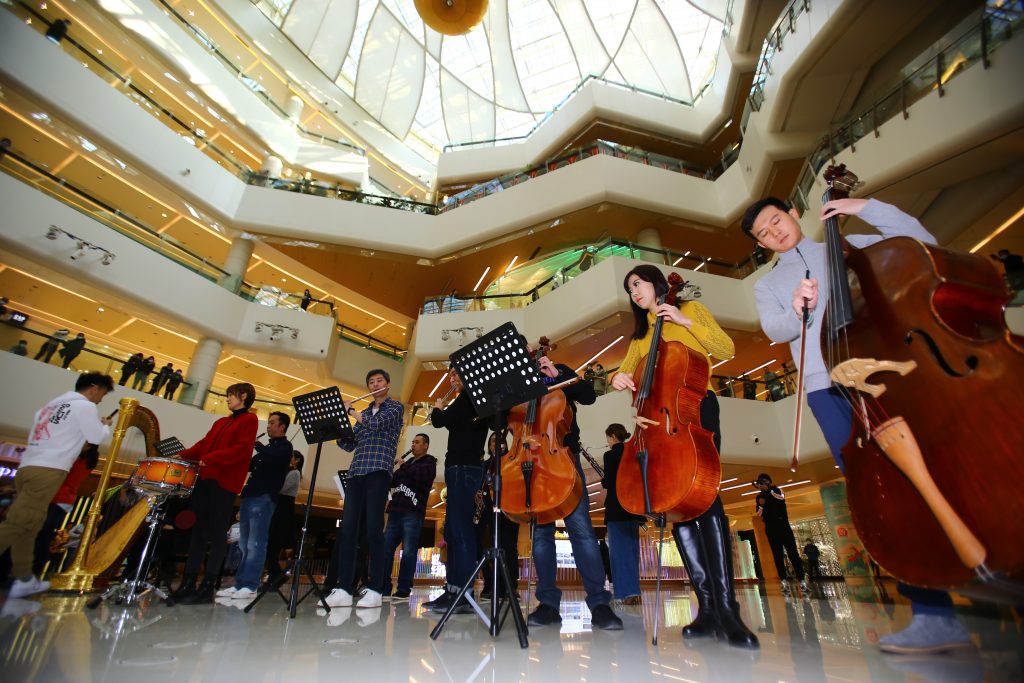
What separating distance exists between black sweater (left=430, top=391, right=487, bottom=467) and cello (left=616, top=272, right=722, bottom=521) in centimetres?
141

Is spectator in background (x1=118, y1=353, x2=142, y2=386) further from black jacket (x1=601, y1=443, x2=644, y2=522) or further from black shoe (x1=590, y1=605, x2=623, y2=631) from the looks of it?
black shoe (x1=590, y1=605, x2=623, y2=631)

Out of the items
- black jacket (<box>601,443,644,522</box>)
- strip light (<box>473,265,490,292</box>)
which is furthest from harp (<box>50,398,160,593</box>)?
strip light (<box>473,265,490,292</box>)

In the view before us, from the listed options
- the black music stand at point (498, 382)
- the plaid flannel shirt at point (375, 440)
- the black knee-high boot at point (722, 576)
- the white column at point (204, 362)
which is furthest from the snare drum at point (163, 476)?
the white column at point (204, 362)

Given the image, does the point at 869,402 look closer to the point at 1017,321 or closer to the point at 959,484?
the point at 959,484

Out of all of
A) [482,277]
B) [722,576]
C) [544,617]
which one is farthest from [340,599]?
[482,277]

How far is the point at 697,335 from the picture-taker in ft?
8.84

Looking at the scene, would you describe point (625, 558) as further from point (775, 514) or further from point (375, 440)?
point (775, 514)

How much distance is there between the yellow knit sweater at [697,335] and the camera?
8.80ft

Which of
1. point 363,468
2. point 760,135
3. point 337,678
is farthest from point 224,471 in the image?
point 760,135

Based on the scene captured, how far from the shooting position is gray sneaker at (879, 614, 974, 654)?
65.7 inches

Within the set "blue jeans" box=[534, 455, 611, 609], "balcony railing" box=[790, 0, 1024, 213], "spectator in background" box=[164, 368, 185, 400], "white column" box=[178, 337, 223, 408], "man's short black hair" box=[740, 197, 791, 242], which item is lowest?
"blue jeans" box=[534, 455, 611, 609]

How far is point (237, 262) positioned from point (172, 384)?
16.0 ft

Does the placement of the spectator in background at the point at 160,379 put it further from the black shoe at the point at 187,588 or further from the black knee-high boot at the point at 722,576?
the black knee-high boot at the point at 722,576

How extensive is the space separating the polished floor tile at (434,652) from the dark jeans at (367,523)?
24.7 inches
